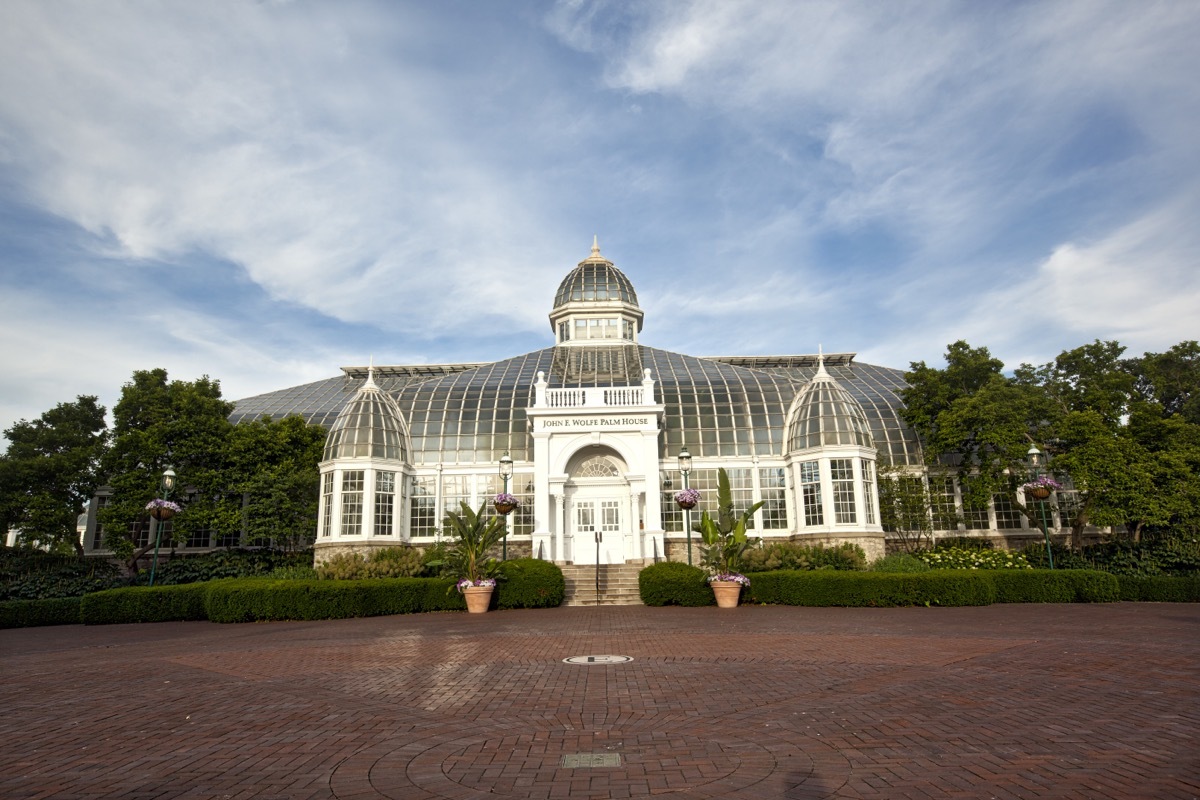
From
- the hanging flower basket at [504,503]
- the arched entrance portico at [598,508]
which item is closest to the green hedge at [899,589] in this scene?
the arched entrance portico at [598,508]

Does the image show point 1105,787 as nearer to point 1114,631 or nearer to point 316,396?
point 1114,631

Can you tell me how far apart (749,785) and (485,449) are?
26504 millimetres

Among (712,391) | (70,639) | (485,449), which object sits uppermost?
(712,391)

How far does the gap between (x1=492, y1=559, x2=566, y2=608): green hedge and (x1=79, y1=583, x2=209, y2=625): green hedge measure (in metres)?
9.07

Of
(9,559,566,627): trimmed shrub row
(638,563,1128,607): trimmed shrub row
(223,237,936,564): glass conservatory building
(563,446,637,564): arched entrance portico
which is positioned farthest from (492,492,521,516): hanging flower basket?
(563,446,637,564): arched entrance portico

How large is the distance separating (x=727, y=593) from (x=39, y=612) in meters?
21.4

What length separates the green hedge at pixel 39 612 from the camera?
2260cm

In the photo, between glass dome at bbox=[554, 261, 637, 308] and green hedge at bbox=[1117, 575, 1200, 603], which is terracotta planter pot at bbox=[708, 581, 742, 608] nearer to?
green hedge at bbox=[1117, 575, 1200, 603]

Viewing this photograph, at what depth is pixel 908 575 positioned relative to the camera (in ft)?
72.9

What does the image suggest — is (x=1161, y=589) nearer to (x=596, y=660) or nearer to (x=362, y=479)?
(x=596, y=660)

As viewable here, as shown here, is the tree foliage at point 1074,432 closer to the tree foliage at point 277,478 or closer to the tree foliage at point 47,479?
the tree foliage at point 277,478

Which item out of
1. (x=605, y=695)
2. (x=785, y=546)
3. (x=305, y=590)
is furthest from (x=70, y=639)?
(x=785, y=546)

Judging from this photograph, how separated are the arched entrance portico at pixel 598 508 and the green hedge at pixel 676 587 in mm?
6162

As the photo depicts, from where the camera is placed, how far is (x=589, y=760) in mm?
6656
